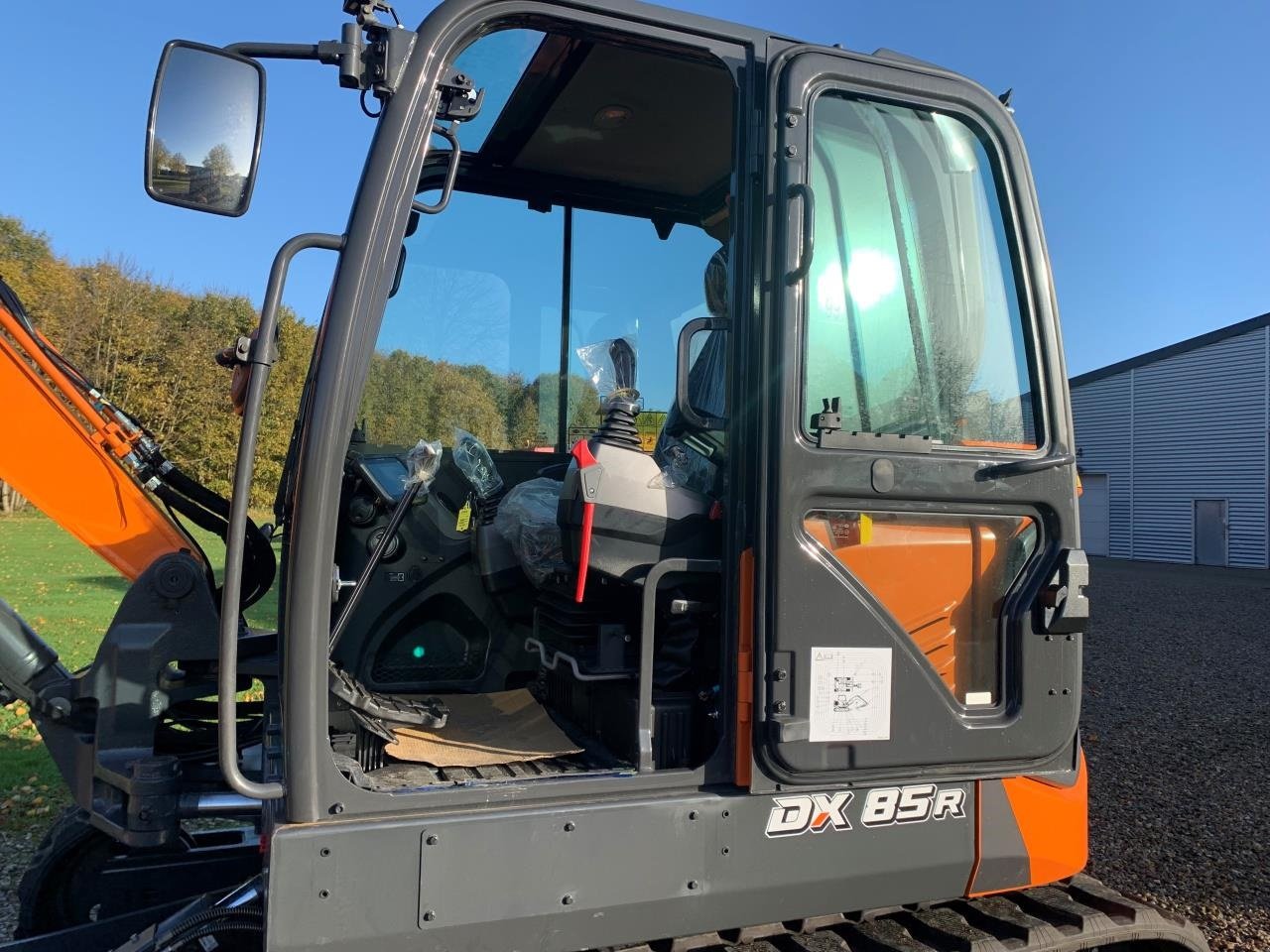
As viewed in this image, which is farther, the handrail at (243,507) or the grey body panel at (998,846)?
Answer: the grey body panel at (998,846)

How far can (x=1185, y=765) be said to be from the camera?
675cm

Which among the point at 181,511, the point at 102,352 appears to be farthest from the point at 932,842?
the point at 102,352

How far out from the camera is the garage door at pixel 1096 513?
27484mm

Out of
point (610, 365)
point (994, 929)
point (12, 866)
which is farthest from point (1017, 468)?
point (12, 866)

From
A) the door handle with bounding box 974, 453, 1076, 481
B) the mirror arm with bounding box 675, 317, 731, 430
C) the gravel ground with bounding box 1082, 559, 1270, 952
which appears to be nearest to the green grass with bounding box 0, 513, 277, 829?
the mirror arm with bounding box 675, 317, 731, 430

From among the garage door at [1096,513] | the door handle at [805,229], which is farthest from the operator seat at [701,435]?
the garage door at [1096,513]

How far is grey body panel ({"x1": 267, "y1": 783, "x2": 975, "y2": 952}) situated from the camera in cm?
183

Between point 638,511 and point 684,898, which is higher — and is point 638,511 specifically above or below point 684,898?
above

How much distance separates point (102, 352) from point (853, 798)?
83.3 ft

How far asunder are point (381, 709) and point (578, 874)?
2.20 ft

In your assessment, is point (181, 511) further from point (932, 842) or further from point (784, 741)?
point (932, 842)

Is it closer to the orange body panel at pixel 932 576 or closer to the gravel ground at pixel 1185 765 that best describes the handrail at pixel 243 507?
the orange body panel at pixel 932 576

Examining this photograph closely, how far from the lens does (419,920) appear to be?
1861 mm

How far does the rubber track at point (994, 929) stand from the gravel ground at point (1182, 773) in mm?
2051
